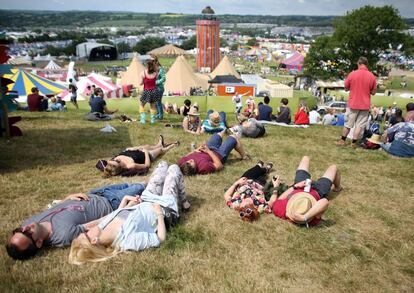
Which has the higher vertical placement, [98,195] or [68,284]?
[98,195]

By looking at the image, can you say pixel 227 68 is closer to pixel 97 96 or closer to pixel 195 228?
pixel 97 96

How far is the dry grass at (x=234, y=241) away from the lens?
328 centimetres

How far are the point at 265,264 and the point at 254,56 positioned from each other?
8712 cm

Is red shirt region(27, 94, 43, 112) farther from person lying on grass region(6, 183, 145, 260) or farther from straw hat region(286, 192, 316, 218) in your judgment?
straw hat region(286, 192, 316, 218)

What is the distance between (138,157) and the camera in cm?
596

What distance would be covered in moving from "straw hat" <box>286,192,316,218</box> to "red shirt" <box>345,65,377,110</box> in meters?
3.86

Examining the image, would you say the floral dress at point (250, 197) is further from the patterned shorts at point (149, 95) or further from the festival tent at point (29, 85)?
the festival tent at point (29, 85)

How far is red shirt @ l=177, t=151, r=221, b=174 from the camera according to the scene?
5.82 metres

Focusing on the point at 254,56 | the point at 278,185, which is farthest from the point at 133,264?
the point at 254,56

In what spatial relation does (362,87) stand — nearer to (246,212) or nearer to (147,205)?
(246,212)

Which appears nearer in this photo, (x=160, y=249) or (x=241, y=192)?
(x=160, y=249)

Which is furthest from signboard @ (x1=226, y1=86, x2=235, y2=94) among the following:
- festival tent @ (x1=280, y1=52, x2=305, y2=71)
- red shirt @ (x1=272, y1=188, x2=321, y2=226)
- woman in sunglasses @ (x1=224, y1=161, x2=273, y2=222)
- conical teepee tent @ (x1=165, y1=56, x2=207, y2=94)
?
festival tent @ (x1=280, y1=52, x2=305, y2=71)

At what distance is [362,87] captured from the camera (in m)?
7.22

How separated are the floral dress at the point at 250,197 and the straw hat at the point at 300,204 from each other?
1.20ft
